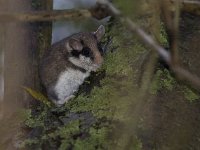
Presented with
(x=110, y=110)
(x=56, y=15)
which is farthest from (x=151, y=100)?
(x=56, y=15)

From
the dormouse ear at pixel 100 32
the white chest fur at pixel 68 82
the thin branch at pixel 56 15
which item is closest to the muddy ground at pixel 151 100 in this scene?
the white chest fur at pixel 68 82

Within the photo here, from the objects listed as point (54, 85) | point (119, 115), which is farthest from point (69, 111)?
point (54, 85)

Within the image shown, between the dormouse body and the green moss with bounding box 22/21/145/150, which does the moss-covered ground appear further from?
the dormouse body

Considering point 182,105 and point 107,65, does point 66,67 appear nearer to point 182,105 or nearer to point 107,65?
point 107,65

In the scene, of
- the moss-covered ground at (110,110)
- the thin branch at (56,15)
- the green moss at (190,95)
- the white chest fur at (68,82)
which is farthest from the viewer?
the white chest fur at (68,82)

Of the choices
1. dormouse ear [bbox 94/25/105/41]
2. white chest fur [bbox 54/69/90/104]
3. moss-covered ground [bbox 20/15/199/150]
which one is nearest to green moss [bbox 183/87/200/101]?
moss-covered ground [bbox 20/15/199/150]

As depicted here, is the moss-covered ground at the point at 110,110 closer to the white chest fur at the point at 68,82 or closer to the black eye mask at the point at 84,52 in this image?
the white chest fur at the point at 68,82

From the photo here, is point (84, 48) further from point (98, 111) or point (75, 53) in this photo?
point (98, 111)
